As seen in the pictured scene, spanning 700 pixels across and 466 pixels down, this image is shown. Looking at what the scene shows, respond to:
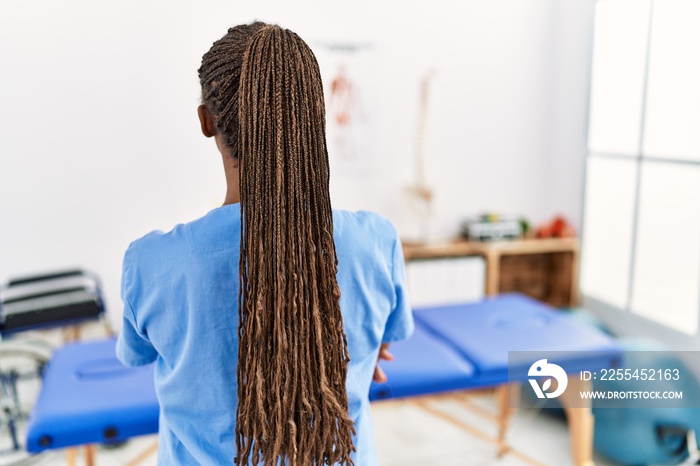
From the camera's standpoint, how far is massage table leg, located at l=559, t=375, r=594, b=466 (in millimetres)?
1967

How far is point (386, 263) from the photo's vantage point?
1025 mm

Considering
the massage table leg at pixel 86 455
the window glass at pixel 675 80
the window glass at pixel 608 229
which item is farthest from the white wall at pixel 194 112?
the massage table leg at pixel 86 455

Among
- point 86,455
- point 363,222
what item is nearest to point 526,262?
point 86,455

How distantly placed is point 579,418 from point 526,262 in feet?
4.24

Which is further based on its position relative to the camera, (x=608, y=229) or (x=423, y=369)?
(x=608, y=229)

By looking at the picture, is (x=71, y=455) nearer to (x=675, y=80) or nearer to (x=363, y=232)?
(x=363, y=232)

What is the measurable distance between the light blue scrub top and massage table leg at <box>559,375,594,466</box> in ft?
3.50

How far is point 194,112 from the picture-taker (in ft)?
6.72

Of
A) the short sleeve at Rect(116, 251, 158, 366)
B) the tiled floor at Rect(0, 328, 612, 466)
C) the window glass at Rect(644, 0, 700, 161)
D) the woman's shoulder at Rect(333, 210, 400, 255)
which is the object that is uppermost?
the window glass at Rect(644, 0, 700, 161)

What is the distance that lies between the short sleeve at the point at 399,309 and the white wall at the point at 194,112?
1.37 metres

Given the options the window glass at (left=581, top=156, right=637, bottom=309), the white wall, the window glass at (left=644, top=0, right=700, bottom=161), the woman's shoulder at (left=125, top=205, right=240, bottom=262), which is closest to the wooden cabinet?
the window glass at (left=581, top=156, right=637, bottom=309)

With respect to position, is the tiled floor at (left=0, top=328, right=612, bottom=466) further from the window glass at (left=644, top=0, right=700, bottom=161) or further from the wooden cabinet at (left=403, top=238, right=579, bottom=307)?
the window glass at (left=644, top=0, right=700, bottom=161)

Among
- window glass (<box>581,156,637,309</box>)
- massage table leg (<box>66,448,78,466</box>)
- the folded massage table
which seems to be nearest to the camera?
the folded massage table

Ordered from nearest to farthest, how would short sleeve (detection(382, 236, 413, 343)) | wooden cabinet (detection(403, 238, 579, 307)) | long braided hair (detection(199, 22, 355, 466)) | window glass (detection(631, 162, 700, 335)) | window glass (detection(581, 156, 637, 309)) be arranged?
long braided hair (detection(199, 22, 355, 466))
short sleeve (detection(382, 236, 413, 343))
window glass (detection(631, 162, 700, 335))
window glass (detection(581, 156, 637, 309))
wooden cabinet (detection(403, 238, 579, 307))
